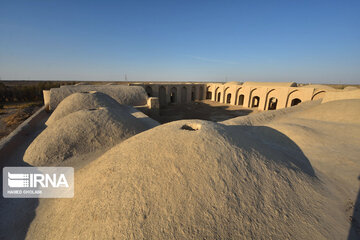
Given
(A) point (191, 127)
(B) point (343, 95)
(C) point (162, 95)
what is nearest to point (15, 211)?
(A) point (191, 127)

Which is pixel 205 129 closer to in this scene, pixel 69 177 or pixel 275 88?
pixel 69 177

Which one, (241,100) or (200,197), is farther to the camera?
(241,100)

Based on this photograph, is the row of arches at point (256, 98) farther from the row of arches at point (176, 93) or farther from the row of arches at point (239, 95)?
the row of arches at point (176, 93)

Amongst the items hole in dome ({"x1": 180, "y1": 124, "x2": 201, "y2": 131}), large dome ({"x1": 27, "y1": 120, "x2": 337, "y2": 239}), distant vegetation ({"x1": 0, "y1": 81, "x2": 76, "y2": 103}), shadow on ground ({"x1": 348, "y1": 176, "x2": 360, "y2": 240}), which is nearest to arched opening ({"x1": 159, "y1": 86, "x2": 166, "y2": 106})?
hole in dome ({"x1": 180, "y1": 124, "x2": 201, "y2": 131})

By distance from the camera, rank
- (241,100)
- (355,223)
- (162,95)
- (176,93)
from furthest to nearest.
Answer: (176,93)
(162,95)
(241,100)
(355,223)

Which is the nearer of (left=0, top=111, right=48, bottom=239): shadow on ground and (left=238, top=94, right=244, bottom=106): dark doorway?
(left=0, top=111, right=48, bottom=239): shadow on ground

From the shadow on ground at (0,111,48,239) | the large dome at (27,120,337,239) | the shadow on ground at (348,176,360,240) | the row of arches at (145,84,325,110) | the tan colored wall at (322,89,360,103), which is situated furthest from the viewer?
the row of arches at (145,84,325,110)

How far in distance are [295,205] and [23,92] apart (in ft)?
133

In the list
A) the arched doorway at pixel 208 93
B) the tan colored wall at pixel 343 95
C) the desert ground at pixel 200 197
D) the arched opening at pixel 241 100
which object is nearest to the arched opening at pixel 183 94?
the arched doorway at pixel 208 93

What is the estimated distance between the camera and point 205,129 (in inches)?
175

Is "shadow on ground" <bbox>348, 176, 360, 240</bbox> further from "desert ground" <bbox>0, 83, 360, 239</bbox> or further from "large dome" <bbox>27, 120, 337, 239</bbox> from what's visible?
"large dome" <bbox>27, 120, 337, 239</bbox>

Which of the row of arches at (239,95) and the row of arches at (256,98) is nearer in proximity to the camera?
the row of arches at (239,95)

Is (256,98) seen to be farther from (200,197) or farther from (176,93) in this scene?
(200,197)

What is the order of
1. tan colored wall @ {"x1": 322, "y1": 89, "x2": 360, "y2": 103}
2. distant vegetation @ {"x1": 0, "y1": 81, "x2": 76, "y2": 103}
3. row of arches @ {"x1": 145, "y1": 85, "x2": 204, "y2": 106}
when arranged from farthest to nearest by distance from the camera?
distant vegetation @ {"x1": 0, "y1": 81, "x2": 76, "y2": 103}, row of arches @ {"x1": 145, "y1": 85, "x2": 204, "y2": 106}, tan colored wall @ {"x1": 322, "y1": 89, "x2": 360, "y2": 103}
